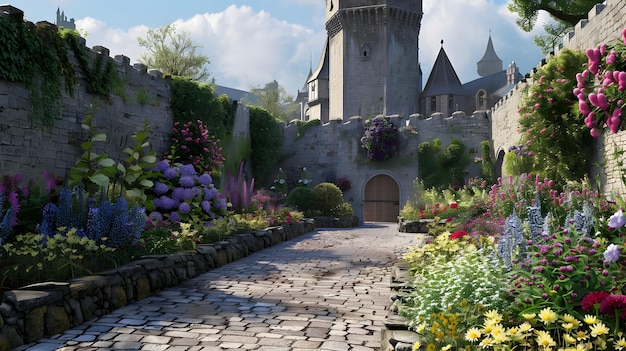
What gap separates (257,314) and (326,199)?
37.7 feet

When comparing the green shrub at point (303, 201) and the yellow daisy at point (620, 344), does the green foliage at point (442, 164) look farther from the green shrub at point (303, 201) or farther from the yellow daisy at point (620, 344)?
the yellow daisy at point (620, 344)

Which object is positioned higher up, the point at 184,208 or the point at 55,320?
the point at 184,208

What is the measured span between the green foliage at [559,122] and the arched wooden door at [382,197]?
935 centimetres

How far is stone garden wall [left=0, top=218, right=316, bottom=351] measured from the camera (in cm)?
374

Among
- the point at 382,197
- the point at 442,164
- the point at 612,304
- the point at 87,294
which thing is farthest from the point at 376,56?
the point at 612,304

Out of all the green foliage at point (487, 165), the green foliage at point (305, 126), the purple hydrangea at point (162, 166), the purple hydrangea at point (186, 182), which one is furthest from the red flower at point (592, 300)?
the green foliage at point (305, 126)

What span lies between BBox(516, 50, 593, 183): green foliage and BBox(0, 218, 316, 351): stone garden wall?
281 inches

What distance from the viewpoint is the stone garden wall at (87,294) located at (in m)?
3.74

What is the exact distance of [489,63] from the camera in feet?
200

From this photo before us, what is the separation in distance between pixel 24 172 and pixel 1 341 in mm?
5352

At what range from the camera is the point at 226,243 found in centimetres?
780

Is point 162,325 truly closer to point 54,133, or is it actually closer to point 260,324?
point 260,324

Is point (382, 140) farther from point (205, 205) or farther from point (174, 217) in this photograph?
point (174, 217)

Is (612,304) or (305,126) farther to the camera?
(305,126)
